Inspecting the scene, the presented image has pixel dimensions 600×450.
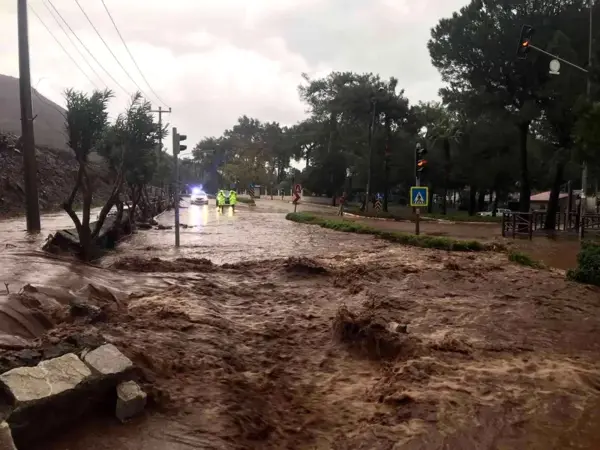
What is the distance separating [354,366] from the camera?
627 cm

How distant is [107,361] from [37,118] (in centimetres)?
6153

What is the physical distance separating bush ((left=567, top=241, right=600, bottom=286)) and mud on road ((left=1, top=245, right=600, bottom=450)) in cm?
62

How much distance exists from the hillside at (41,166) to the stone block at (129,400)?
14.2 meters

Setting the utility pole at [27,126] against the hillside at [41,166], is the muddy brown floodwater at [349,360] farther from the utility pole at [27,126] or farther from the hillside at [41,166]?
the hillside at [41,166]

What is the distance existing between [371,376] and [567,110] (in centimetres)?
2527

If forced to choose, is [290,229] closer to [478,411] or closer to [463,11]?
[463,11]

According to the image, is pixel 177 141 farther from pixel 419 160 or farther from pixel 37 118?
pixel 37 118

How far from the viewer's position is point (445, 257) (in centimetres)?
1575

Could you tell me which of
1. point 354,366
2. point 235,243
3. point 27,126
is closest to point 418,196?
point 235,243

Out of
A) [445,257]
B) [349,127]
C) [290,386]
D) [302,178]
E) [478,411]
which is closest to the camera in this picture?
[478,411]

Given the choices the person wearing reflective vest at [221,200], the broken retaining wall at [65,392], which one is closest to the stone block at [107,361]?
the broken retaining wall at [65,392]

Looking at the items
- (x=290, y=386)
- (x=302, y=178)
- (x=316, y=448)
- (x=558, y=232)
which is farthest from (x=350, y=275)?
(x=302, y=178)

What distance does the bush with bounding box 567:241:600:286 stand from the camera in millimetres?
11258

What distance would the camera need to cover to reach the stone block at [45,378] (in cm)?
347
